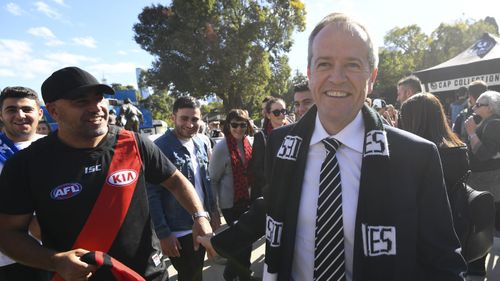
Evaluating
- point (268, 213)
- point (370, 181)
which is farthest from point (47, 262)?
point (370, 181)

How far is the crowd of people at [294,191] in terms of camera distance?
136 centimetres

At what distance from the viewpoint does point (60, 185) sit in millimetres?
1859

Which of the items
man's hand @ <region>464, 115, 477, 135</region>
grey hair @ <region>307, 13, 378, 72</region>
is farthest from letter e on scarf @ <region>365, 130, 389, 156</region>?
man's hand @ <region>464, 115, 477, 135</region>

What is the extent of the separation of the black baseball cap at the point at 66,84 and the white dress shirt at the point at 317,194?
4.41 ft

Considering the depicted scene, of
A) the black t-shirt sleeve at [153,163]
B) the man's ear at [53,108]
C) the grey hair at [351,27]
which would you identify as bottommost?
the black t-shirt sleeve at [153,163]

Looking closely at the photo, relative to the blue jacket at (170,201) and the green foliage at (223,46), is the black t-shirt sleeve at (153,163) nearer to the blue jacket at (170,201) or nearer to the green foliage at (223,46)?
the blue jacket at (170,201)

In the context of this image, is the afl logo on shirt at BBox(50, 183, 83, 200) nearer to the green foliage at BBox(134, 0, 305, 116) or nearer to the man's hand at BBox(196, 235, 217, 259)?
the man's hand at BBox(196, 235, 217, 259)

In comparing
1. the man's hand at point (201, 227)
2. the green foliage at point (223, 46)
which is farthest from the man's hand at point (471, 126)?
the green foliage at point (223, 46)

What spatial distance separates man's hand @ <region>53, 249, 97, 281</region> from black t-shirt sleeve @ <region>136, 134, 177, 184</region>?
714 millimetres

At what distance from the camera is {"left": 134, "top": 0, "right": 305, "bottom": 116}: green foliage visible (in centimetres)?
2462

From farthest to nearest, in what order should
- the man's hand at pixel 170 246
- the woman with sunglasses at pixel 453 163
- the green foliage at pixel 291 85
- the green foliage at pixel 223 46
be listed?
1. the green foliage at pixel 291 85
2. the green foliage at pixel 223 46
3. the man's hand at pixel 170 246
4. the woman with sunglasses at pixel 453 163

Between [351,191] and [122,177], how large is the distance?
1.33 metres

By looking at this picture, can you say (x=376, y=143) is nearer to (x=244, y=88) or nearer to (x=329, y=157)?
(x=329, y=157)

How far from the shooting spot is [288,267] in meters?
1.54
